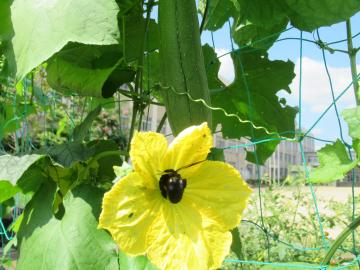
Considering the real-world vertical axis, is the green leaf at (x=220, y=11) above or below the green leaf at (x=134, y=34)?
A: above

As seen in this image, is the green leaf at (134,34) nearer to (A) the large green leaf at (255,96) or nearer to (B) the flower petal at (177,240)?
(A) the large green leaf at (255,96)

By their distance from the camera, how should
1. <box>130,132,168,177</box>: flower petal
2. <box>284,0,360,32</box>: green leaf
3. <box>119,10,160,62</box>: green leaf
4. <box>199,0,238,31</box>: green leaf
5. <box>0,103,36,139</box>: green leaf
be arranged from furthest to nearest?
<box>0,103,36,139</box>: green leaf < <box>199,0,238,31</box>: green leaf < <box>119,10,160,62</box>: green leaf < <box>284,0,360,32</box>: green leaf < <box>130,132,168,177</box>: flower petal

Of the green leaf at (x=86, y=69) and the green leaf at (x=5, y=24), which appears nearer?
the green leaf at (x=5, y=24)

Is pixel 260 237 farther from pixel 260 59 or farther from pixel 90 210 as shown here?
pixel 90 210

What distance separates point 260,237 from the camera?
6.82ft

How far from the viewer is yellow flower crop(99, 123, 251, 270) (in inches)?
17.2

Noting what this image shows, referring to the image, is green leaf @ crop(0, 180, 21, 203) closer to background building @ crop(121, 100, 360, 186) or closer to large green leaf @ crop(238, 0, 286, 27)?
background building @ crop(121, 100, 360, 186)

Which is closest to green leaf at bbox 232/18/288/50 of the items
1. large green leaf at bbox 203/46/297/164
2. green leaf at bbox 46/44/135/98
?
large green leaf at bbox 203/46/297/164

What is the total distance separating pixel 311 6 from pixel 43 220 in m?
0.48

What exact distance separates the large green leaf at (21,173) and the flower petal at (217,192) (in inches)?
9.1

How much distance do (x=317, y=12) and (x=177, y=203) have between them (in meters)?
0.39

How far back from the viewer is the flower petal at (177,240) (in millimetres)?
448

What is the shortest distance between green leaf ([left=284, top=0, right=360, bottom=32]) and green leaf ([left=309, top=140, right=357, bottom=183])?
7.7 inches

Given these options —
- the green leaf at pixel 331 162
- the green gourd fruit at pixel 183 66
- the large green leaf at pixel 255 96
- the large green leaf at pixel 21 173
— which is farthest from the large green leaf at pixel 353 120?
the large green leaf at pixel 21 173
